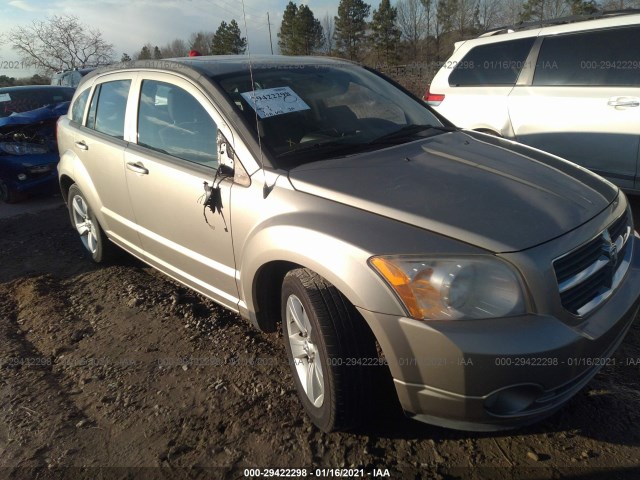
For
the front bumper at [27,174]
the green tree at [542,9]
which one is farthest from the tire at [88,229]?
the green tree at [542,9]

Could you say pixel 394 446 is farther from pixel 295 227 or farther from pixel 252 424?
pixel 295 227

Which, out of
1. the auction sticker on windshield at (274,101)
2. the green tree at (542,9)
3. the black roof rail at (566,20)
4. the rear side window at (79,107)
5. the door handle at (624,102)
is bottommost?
the door handle at (624,102)

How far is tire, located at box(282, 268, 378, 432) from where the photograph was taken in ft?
6.73

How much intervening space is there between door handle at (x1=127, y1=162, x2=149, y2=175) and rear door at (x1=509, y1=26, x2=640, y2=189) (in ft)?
12.3

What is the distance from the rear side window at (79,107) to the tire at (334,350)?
3124mm

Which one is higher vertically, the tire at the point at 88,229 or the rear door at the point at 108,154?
the rear door at the point at 108,154

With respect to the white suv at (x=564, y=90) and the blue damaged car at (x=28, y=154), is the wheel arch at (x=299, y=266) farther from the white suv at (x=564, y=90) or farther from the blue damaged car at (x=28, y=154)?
the blue damaged car at (x=28, y=154)

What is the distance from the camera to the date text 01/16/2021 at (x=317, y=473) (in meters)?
2.11

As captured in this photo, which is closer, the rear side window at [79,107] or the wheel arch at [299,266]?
the wheel arch at [299,266]

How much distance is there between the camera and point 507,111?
515 cm

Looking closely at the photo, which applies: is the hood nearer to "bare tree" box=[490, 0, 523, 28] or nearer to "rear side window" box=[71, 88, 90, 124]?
"rear side window" box=[71, 88, 90, 124]

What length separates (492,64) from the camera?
17.9 feet

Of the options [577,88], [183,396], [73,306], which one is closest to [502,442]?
[183,396]

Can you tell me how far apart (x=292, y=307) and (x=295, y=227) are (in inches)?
16.9
